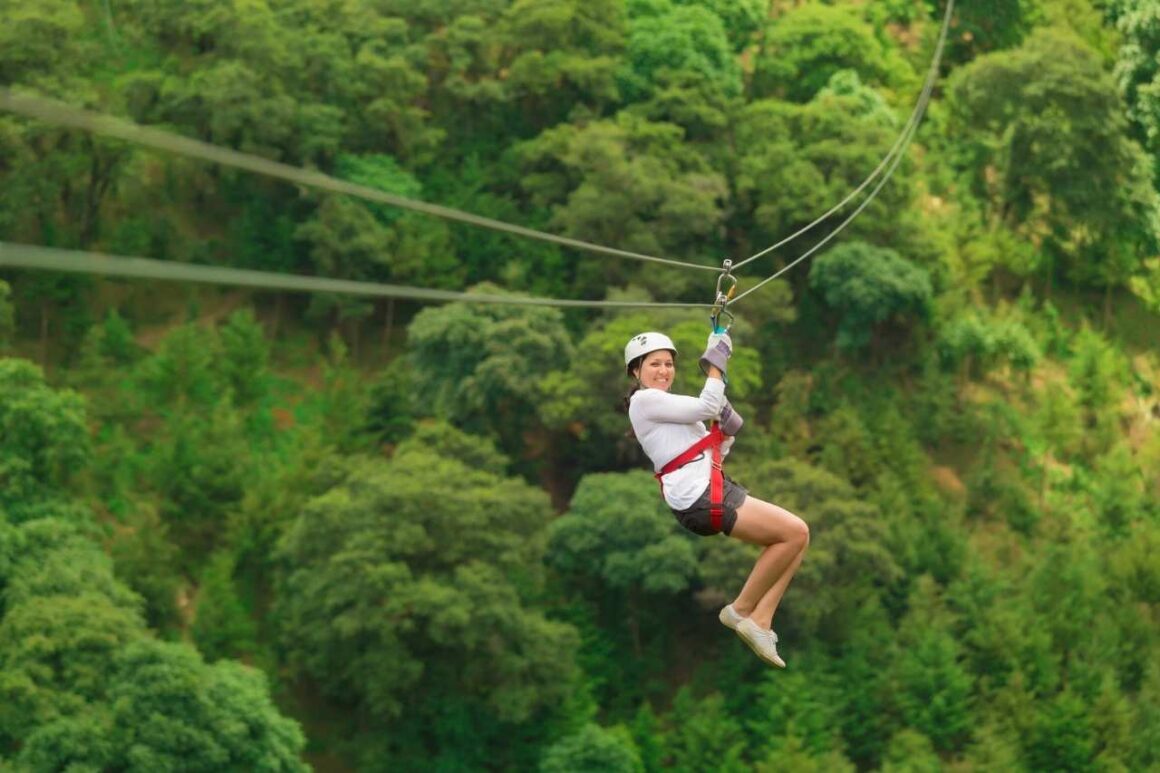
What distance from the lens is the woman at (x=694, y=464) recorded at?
14.6m

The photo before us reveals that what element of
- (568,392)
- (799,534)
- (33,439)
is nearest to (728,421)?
(799,534)

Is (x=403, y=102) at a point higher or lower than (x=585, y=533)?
higher

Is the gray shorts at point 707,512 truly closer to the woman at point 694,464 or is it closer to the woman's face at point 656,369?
the woman at point 694,464

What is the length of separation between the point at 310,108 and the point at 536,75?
4765mm

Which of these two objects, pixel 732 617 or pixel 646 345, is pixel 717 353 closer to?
pixel 646 345

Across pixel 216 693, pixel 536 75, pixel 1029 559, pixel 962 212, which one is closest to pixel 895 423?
pixel 1029 559

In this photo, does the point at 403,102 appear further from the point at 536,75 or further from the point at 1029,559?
the point at 1029,559

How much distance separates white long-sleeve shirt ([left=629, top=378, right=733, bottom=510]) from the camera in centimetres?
1454

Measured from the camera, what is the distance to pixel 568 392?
139ft

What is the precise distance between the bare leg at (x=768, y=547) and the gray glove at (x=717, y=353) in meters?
0.86

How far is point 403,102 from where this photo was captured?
47.7m

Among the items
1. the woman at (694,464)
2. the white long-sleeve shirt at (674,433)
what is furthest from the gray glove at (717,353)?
the white long-sleeve shirt at (674,433)

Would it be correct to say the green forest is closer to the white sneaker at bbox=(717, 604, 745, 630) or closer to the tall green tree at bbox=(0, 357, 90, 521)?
the tall green tree at bbox=(0, 357, 90, 521)

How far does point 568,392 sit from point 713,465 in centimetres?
2762
